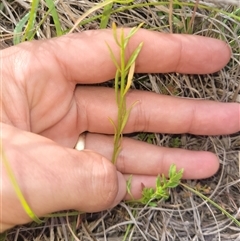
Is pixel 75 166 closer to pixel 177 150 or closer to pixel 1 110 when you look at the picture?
pixel 1 110

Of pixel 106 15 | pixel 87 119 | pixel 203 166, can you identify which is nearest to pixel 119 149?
pixel 87 119

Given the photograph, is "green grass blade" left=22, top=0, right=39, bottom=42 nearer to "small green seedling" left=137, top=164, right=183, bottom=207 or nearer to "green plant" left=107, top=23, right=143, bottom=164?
"green plant" left=107, top=23, right=143, bottom=164

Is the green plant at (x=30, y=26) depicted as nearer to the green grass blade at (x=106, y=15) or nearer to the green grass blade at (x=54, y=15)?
the green grass blade at (x=54, y=15)

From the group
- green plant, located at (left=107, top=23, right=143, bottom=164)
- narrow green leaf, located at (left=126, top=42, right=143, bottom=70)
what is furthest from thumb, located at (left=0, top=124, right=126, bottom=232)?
narrow green leaf, located at (left=126, top=42, right=143, bottom=70)

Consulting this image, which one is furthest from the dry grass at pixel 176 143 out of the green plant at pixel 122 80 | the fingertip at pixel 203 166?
the green plant at pixel 122 80

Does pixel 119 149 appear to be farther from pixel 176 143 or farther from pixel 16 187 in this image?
pixel 16 187

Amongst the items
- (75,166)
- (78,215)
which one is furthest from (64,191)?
(78,215)
